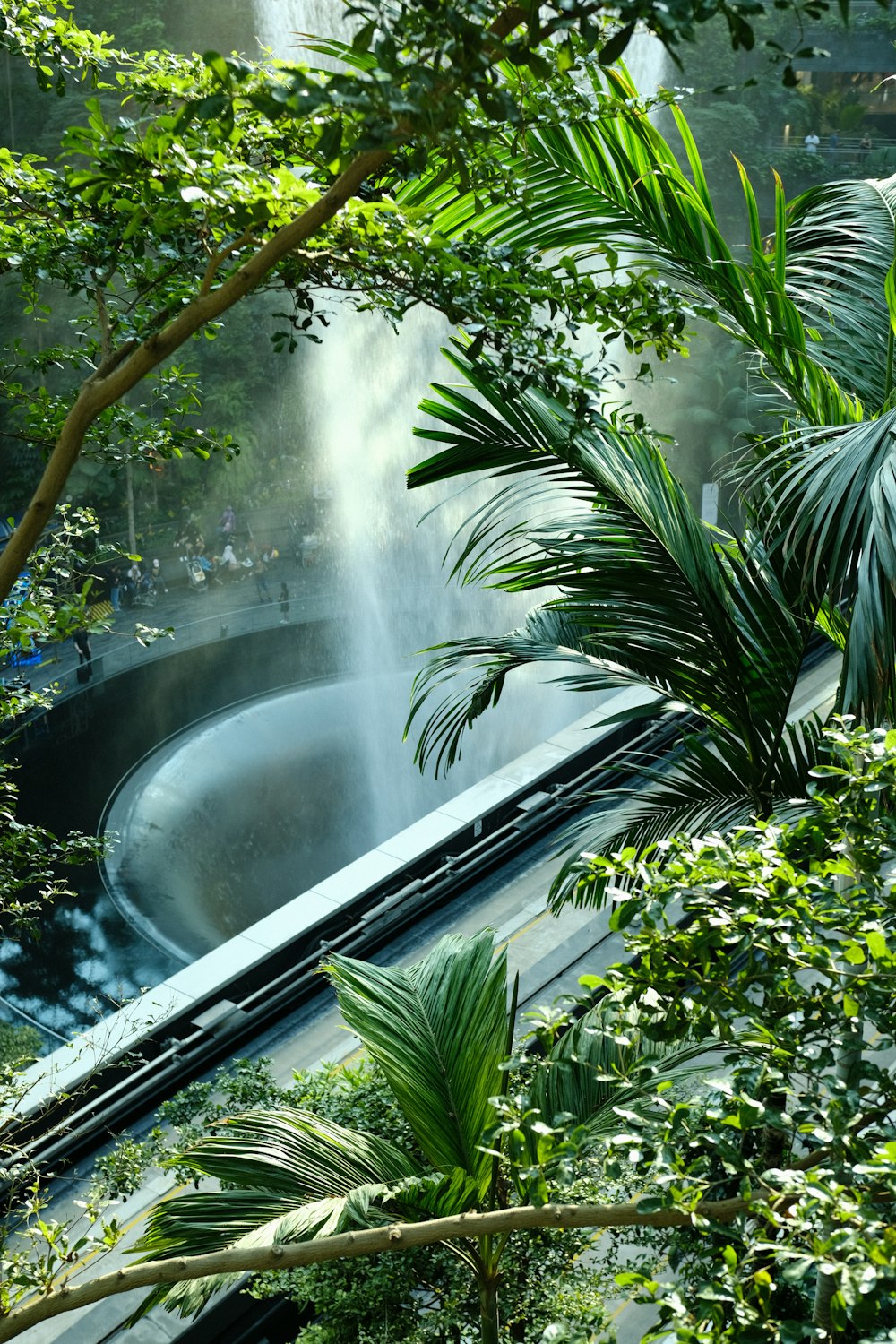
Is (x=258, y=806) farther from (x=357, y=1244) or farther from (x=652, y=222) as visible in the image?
(x=357, y=1244)

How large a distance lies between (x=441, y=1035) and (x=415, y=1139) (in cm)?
59

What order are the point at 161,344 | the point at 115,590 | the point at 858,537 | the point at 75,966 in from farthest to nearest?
the point at 115,590 < the point at 75,966 < the point at 858,537 < the point at 161,344

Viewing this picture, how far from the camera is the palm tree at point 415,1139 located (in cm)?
334

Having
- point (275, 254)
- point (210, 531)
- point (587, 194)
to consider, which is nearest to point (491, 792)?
point (587, 194)

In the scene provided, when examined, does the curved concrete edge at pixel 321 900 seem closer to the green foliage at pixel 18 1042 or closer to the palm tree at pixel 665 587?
the green foliage at pixel 18 1042

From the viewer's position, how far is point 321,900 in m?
8.63

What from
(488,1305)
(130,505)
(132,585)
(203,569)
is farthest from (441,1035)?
(203,569)

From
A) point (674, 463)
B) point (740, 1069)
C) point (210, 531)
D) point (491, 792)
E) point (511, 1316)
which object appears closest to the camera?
point (740, 1069)

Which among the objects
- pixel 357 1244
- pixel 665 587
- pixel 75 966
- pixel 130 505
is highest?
pixel 130 505

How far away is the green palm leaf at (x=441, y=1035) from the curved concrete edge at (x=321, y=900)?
2330 mm

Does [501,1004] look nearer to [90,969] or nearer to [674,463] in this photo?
[90,969]

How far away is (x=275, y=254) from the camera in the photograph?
254 cm

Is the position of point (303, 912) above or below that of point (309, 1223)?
below

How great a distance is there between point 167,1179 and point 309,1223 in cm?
336
